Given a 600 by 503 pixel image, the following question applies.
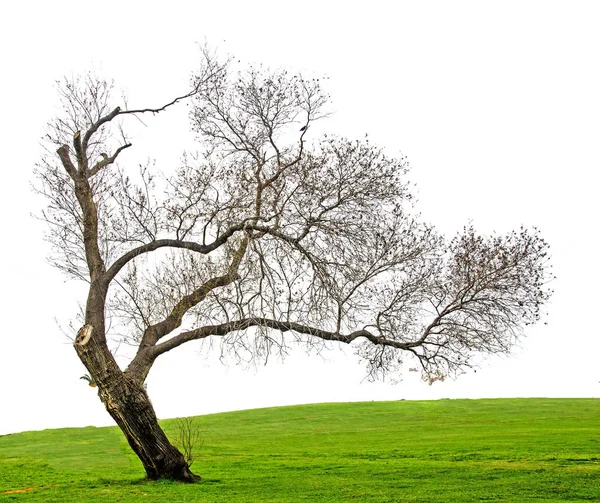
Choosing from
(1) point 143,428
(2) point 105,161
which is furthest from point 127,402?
(2) point 105,161

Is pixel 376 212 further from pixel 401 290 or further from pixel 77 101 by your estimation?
pixel 77 101

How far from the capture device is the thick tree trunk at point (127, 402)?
16625 mm

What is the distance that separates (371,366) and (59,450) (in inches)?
739

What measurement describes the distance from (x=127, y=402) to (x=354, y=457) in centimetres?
1048

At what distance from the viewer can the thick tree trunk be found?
16625mm

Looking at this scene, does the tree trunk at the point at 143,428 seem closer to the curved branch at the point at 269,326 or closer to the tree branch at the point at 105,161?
the curved branch at the point at 269,326

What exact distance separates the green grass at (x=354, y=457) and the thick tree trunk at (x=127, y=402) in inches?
29.4

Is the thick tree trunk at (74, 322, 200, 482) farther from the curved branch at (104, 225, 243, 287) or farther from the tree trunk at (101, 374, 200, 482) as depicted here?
the curved branch at (104, 225, 243, 287)

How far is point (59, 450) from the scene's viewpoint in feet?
101

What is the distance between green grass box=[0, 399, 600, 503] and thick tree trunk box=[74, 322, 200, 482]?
0.75 m

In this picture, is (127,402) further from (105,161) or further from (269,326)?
(105,161)

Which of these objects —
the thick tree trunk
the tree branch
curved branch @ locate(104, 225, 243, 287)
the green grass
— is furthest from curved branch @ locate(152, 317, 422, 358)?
the tree branch

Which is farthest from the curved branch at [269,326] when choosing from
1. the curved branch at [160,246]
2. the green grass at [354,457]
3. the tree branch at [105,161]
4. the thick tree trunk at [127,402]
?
the tree branch at [105,161]

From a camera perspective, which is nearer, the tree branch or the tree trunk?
the tree trunk
